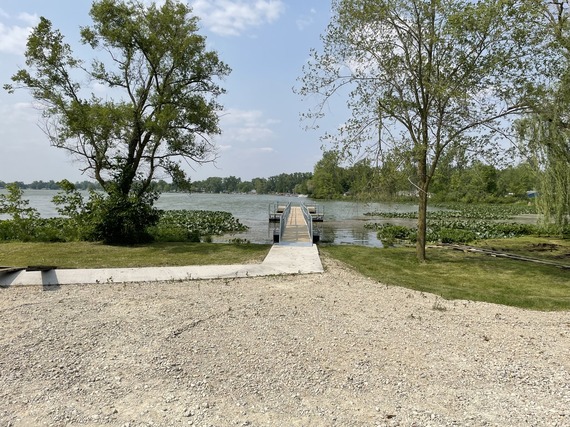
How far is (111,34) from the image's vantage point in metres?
14.1

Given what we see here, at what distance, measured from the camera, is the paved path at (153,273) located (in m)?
8.91

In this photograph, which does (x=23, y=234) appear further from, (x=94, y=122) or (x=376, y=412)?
(x=376, y=412)

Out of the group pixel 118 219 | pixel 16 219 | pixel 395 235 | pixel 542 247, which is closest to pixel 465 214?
pixel 395 235

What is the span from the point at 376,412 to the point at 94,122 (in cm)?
1263

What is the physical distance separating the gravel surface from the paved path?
97cm

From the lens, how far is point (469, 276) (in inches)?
440

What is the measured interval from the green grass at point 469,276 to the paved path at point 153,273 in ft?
6.22

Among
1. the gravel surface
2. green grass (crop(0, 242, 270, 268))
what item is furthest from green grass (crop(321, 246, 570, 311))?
green grass (crop(0, 242, 270, 268))

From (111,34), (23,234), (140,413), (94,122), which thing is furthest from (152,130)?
(140,413)

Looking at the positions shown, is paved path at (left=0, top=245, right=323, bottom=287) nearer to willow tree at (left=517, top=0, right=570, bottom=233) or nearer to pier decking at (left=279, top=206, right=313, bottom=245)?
pier decking at (left=279, top=206, right=313, bottom=245)

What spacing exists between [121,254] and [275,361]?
8513mm

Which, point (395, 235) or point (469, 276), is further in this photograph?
point (395, 235)

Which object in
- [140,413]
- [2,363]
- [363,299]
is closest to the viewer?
[140,413]

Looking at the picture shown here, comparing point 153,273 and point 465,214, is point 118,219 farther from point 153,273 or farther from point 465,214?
point 465,214
